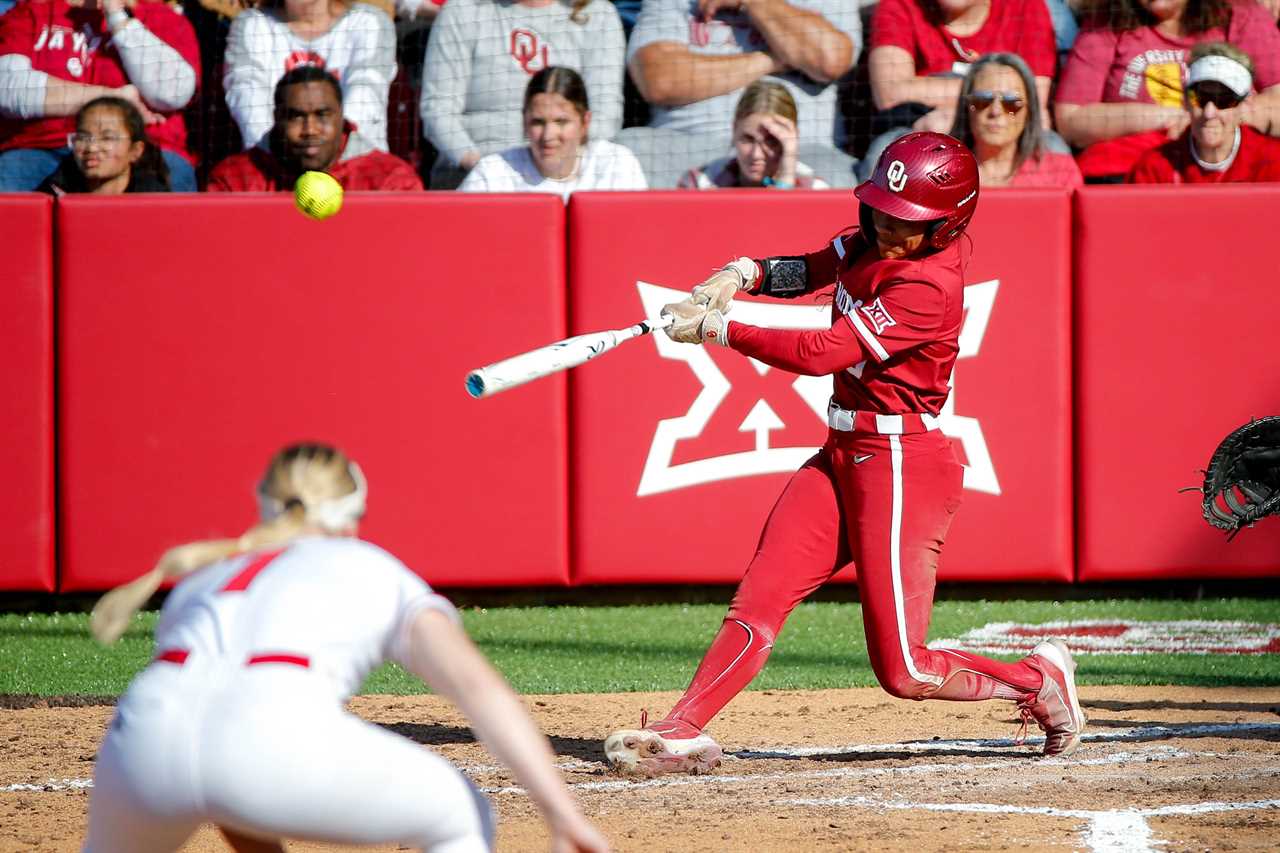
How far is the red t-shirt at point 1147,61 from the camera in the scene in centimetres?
896

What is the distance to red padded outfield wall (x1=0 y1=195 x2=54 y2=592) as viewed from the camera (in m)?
7.52

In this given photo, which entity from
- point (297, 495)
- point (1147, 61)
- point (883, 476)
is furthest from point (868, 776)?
point (1147, 61)

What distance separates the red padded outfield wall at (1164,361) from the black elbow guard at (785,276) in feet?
10.2

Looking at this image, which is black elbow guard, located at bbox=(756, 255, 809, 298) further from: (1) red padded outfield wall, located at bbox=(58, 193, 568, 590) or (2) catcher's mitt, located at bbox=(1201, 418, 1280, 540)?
(1) red padded outfield wall, located at bbox=(58, 193, 568, 590)

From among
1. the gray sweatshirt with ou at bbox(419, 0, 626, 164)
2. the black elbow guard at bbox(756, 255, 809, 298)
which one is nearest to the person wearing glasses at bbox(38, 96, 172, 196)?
the gray sweatshirt with ou at bbox(419, 0, 626, 164)

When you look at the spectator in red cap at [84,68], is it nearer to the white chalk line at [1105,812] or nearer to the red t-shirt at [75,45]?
the red t-shirt at [75,45]

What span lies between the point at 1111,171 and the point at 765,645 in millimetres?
5034

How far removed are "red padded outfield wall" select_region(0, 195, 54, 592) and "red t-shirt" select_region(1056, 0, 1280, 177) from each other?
18.4 ft

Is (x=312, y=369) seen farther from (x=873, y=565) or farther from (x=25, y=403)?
(x=873, y=565)

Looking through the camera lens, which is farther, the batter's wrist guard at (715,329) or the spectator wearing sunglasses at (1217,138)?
the spectator wearing sunglasses at (1217,138)

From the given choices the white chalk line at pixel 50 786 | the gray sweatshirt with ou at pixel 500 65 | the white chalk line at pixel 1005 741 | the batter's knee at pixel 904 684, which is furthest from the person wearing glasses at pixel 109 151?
the batter's knee at pixel 904 684

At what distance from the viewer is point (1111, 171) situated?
346 inches

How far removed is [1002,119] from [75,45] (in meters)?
5.19

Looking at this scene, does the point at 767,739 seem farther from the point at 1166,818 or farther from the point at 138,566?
the point at 138,566
